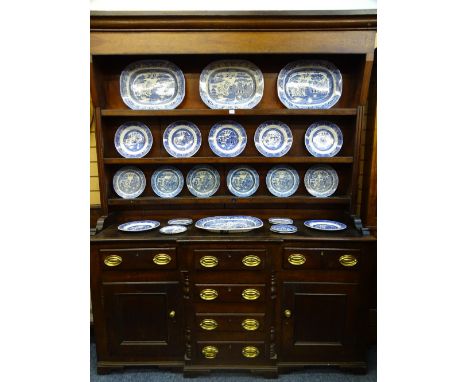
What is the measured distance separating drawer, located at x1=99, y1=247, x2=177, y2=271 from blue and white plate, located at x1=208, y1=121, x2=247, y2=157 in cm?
78

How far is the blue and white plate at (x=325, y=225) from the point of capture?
1.87m

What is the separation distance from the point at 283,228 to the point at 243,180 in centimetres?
48

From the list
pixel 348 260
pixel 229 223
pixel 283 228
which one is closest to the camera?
pixel 348 260

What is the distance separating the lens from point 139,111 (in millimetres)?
1877

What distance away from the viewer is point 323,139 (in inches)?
82.2

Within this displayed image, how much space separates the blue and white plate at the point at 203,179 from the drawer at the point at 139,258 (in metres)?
0.54

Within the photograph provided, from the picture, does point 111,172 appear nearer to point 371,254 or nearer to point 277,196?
point 277,196

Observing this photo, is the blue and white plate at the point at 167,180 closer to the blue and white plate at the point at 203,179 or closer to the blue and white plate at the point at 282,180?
the blue and white plate at the point at 203,179

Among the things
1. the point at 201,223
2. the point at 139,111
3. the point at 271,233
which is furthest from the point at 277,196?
the point at 139,111

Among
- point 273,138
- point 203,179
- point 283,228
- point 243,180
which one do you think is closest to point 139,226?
point 203,179

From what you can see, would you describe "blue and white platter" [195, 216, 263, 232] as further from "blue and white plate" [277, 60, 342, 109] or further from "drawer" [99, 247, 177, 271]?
"blue and white plate" [277, 60, 342, 109]

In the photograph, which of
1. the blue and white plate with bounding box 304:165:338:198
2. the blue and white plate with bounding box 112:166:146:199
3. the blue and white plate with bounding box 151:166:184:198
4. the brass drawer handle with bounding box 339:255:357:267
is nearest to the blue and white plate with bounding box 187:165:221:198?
the blue and white plate with bounding box 151:166:184:198

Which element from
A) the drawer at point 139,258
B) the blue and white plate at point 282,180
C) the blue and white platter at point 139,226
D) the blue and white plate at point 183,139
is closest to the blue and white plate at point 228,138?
the blue and white plate at point 183,139

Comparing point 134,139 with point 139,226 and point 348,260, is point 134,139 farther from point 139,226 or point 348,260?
point 348,260
